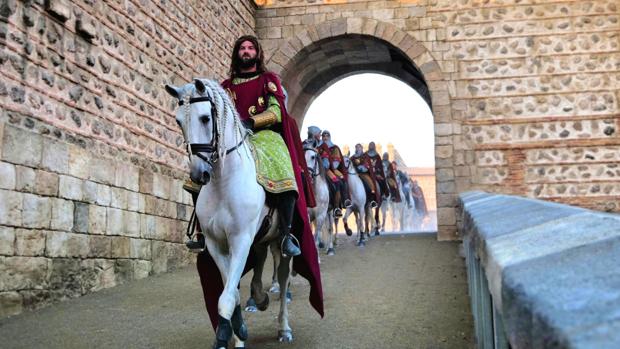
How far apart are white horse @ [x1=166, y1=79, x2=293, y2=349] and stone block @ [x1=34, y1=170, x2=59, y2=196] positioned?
207 cm

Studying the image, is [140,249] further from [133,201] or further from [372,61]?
[372,61]

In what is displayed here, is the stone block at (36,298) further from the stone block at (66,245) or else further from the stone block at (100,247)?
the stone block at (100,247)

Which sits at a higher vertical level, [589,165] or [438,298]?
[589,165]

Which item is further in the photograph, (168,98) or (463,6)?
(463,6)

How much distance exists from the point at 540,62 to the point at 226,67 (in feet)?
17.9

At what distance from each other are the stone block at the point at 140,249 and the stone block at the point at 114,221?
0.30m

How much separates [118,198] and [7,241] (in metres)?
1.82

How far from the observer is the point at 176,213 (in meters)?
7.84

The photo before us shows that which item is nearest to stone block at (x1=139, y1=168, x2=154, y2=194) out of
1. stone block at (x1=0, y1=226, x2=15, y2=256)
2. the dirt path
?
the dirt path

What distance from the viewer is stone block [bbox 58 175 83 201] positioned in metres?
5.21

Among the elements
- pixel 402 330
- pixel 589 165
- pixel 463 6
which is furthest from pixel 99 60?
pixel 589 165

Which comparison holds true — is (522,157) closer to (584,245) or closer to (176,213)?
(176,213)

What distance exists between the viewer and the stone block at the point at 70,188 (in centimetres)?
521

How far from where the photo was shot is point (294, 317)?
15.8 feet
